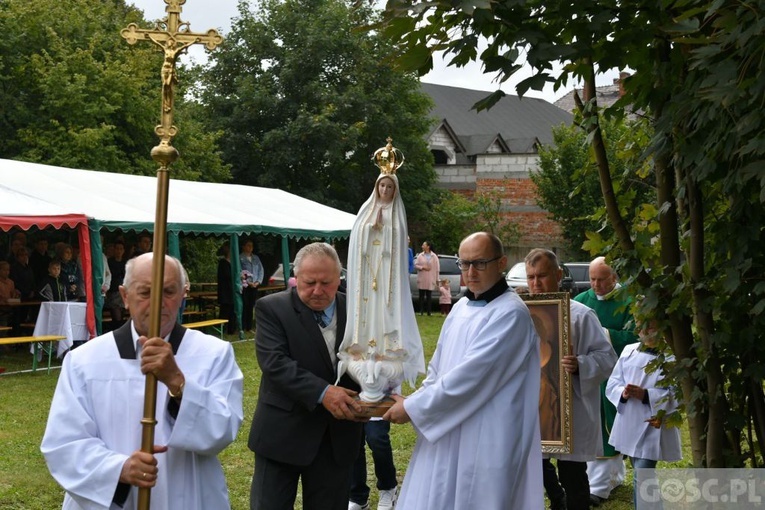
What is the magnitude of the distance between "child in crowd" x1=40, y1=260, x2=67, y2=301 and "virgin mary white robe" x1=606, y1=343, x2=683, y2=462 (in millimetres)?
11245

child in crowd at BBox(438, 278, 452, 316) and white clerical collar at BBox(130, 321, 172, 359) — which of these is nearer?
white clerical collar at BBox(130, 321, 172, 359)

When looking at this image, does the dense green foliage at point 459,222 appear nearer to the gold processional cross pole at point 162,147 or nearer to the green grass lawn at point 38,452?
the green grass lawn at point 38,452

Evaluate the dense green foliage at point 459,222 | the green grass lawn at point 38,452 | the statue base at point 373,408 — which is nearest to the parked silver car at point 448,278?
the dense green foliage at point 459,222

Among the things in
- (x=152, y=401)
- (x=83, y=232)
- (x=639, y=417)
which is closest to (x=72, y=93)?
Result: (x=83, y=232)

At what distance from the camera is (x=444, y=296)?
2752 cm

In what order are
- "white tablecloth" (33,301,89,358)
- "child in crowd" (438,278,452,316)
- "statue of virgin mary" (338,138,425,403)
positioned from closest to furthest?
"statue of virgin mary" (338,138,425,403) → "white tablecloth" (33,301,89,358) → "child in crowd" (438,278,452,316)

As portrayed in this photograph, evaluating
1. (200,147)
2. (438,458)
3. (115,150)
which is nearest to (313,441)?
(438,458)

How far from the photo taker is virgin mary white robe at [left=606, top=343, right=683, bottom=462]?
297 inches

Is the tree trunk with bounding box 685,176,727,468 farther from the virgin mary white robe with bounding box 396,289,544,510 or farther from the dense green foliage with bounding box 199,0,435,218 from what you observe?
the dense green foliage with bounding box 199,0,435,218

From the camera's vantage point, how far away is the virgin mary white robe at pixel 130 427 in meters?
3.74

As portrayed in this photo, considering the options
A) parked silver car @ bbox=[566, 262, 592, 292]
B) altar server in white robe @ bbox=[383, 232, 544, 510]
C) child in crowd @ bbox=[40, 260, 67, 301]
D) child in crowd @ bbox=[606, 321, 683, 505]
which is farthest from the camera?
parked silver car @ bbox=[566, 262, 592, 292]

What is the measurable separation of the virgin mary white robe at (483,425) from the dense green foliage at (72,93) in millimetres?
24369

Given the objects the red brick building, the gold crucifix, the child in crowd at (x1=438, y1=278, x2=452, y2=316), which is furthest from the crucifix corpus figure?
the red brick building

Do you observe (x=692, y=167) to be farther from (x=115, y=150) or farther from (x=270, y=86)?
(x=270, y=86)
